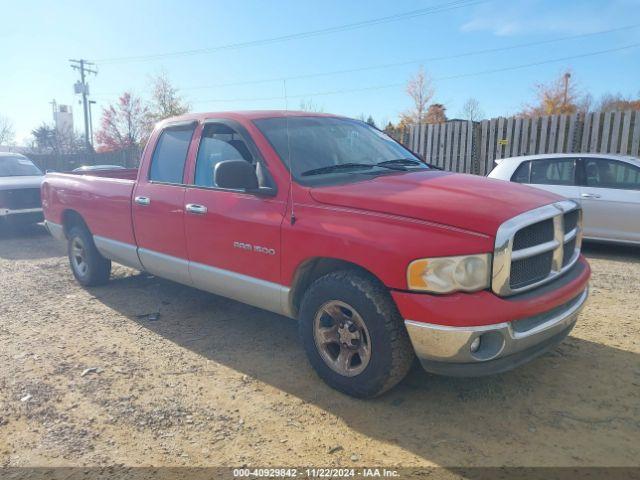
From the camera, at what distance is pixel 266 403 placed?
3.30m

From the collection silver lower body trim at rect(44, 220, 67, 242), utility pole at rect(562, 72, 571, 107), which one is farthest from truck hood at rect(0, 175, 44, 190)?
utility pole at rect(562, 72, 571, 107)

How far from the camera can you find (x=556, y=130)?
1083cm

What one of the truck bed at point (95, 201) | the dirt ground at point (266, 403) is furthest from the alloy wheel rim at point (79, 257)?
the dirt ground at point (266, 403)

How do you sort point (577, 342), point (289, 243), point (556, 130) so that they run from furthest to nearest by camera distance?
point (556, 130) < point (577, 342) < point (289, 243)

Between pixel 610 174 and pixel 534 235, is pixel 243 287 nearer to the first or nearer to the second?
pixel 534 235

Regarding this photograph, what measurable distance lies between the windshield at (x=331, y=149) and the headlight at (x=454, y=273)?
3.85 ft

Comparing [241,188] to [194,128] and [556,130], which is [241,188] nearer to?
[194,128]

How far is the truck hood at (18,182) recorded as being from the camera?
33.5 feet

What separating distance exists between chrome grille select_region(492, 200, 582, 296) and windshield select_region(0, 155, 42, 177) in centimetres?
1170

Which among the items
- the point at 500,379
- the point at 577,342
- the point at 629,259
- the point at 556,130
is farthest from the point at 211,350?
the point at 556,130

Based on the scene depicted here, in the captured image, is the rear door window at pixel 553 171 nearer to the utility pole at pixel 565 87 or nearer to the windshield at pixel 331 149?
the windshield at pixel 331 149

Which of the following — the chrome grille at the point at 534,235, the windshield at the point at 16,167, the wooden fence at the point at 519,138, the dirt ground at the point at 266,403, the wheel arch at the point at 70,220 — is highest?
the wooden fence at the point at 519,138

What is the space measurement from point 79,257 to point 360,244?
14.9ft

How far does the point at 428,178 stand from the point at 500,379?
1.52 meters
